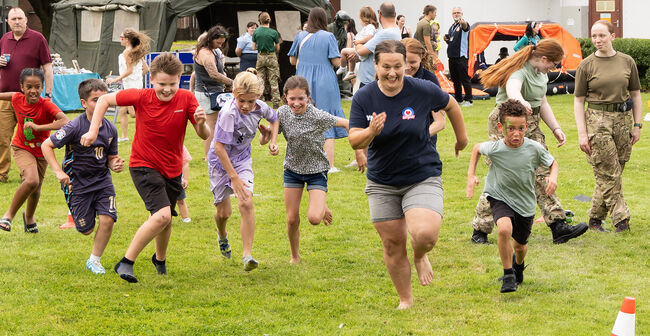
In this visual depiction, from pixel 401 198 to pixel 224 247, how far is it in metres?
2.21

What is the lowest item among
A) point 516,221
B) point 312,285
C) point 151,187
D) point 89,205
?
point 312,285

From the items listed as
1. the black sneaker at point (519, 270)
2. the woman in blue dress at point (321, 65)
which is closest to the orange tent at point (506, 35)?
the woman in blue dress at point (321, 65)

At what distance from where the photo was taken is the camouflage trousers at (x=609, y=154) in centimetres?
823

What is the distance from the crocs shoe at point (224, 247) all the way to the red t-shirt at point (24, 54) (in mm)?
4241

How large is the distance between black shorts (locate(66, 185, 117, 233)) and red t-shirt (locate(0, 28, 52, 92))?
384 centimetres

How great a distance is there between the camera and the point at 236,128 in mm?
6828

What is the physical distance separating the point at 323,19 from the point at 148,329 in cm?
659

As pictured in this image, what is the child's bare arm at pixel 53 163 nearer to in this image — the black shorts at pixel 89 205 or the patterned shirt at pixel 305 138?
the black shorts at pixel 89 205

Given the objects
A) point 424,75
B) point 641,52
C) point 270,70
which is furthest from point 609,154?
point 641,52

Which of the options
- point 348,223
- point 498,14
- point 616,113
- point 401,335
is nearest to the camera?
point 401,335

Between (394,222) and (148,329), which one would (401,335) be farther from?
(148,329)

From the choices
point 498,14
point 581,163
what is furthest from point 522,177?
point 498,14

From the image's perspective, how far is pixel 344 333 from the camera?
5.56 meters

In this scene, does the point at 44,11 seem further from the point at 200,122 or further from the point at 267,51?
the point at 200,122
